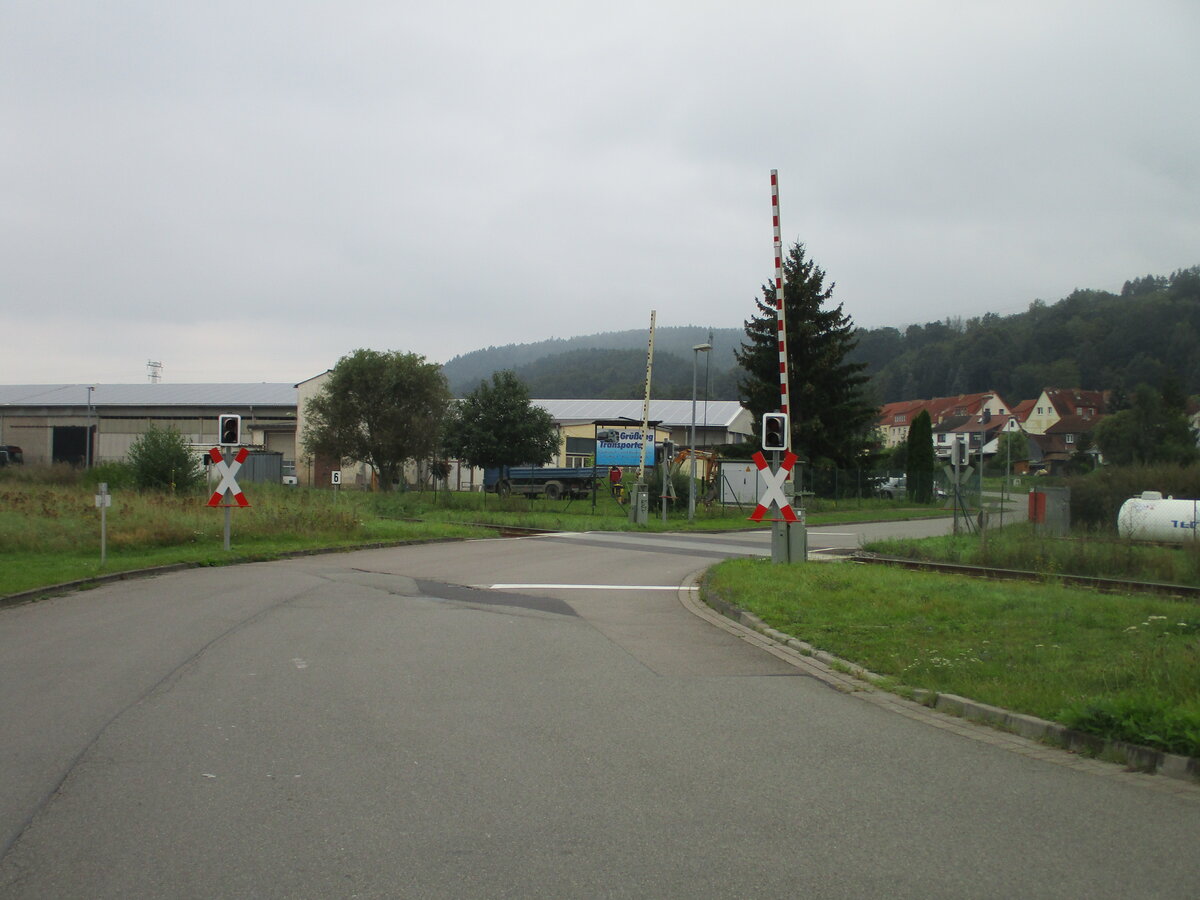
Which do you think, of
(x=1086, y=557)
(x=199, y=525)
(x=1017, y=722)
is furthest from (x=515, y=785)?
(x=199, y=525)

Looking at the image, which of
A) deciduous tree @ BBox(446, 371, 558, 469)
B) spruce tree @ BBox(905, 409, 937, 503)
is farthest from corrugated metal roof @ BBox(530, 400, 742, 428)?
deciduous tree @ BBox(446, 371, 558, 469)

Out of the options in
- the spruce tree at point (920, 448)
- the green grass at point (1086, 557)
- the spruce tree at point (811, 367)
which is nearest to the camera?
the green grass at point (1086, 557)

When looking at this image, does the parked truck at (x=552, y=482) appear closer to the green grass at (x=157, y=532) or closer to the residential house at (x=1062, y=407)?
the green grass at (x=157, y=532)

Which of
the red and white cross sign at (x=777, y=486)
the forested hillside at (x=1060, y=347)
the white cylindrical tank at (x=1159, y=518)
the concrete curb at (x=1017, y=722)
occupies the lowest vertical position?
the concrete curb at (x=1017, y=722)

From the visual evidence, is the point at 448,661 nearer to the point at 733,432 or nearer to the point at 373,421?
the point at 373,421

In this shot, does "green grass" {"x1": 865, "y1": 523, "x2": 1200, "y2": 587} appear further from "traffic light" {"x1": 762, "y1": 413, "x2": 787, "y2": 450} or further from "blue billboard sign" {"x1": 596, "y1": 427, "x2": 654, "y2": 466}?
"blue billboard sign" {"x1": 596, "y1": 427, "x2": 654, "y2": 466}

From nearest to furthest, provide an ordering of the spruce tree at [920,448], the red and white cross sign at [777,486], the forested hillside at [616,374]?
the red and white cross sign at [777,486]
the spruce tree at [920,448]
the forested hillside at [616,374]

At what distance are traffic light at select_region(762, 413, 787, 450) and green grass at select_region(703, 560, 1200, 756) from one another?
231cm

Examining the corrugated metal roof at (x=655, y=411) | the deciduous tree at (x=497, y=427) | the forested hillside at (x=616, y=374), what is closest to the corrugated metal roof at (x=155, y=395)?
the corrugated metal roof at (x=655, y=411)

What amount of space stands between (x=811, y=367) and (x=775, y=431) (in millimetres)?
35310

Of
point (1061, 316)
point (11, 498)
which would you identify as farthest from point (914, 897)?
point (1061, 316)

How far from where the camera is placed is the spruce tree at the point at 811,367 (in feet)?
167

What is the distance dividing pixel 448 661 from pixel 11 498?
2582 centimetres

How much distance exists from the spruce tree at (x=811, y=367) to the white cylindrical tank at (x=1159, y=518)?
81.2 ft
